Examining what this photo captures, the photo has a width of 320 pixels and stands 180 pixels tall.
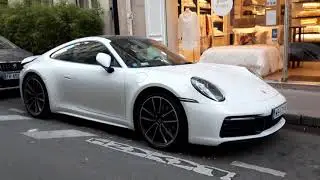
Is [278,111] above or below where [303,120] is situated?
above

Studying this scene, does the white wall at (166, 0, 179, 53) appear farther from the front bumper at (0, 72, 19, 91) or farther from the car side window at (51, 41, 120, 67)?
the car side window at (51, 41, 120, 67)

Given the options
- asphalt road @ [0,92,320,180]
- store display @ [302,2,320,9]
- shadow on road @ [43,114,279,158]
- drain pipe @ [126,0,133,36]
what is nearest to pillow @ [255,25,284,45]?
store display @ [302,2,320,9]

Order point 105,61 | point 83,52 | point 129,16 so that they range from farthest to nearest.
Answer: point 129,16 → point 83,52 → point 105,61

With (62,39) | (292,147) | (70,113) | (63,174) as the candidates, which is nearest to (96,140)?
(70,113)

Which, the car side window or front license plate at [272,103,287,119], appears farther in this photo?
the car side window

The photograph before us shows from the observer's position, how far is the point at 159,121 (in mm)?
5527

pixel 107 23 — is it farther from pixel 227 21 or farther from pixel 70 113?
pixel 70 113

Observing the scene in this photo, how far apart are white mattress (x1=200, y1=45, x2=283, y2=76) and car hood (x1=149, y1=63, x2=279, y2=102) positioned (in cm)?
411

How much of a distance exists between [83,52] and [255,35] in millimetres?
5188

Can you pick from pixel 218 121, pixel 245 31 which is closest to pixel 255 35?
pixel 245 31

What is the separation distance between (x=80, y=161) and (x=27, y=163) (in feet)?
1.86

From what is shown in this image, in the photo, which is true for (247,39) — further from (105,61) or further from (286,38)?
(105,61)

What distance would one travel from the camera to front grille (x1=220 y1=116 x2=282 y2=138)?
16.5ft

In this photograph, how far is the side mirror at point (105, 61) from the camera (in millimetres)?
5996
